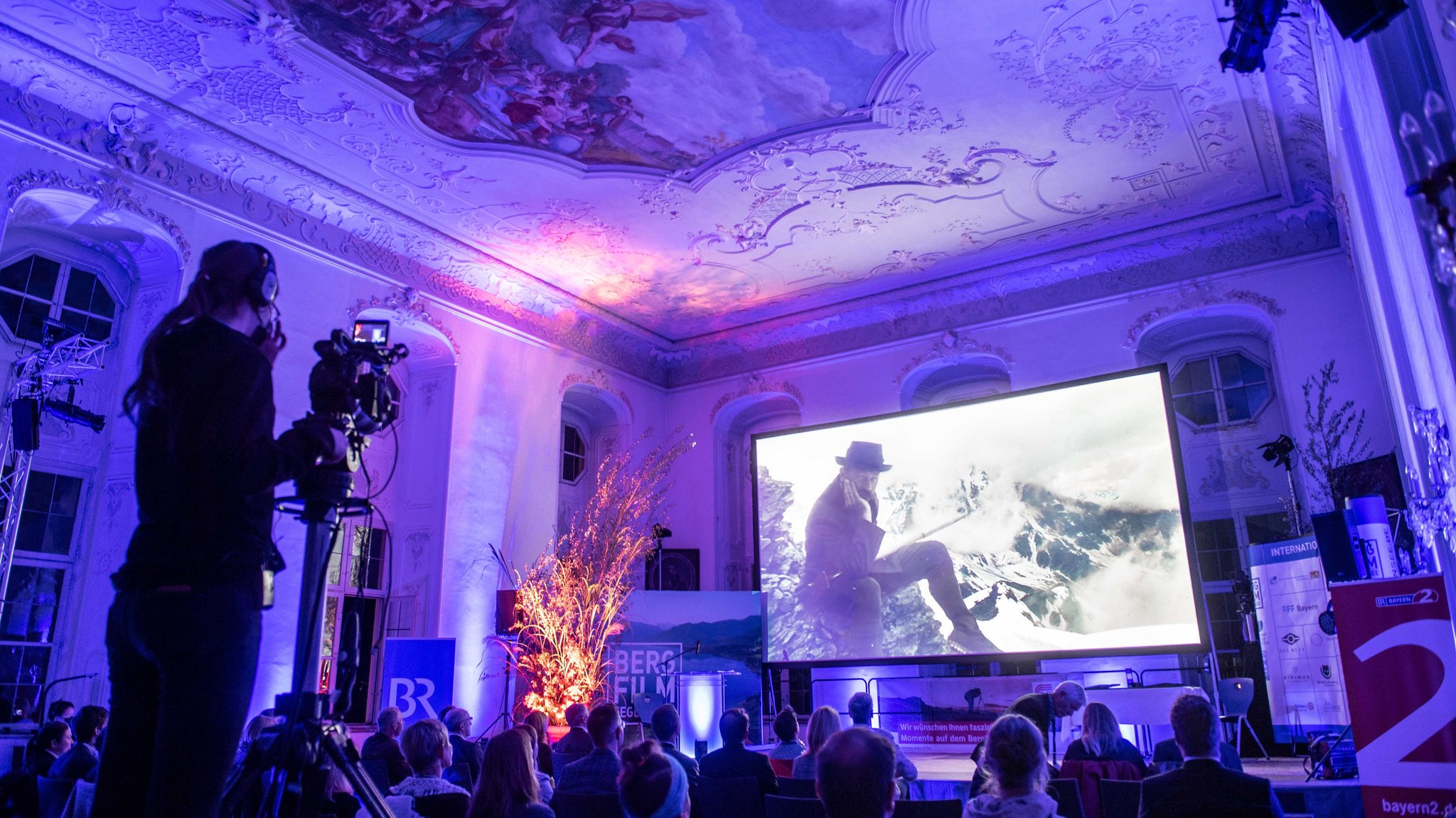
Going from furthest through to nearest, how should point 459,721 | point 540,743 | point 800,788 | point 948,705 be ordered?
1. point 948,705
2. point 459,721
3. point 540,743
4. point 800,788

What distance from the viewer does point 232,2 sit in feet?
18.5

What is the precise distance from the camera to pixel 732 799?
3904mm

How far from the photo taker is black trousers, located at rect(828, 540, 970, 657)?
28.6 ft

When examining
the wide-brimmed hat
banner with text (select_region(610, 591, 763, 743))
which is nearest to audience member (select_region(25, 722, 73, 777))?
banner with text (select_region(610, 591, 763, 743))

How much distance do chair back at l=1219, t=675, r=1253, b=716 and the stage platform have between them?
38 centimetres

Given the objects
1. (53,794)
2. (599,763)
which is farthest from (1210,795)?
(53,794)

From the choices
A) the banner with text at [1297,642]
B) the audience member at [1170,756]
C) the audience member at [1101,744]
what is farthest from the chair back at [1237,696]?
the audience member at [1101,744]

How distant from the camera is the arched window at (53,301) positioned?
21.2ft

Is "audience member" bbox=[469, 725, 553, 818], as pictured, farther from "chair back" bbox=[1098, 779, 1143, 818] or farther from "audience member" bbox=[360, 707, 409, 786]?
"chair back" bbox=[1098, 779, 1143, 818]

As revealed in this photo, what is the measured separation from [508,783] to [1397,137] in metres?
3.27

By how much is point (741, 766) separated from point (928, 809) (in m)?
1.52

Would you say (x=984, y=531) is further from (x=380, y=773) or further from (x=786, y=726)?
(x=380, y=773)

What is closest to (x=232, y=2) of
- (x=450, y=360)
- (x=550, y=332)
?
(x=450, y=360)

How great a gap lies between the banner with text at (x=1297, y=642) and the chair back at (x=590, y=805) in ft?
17.4
